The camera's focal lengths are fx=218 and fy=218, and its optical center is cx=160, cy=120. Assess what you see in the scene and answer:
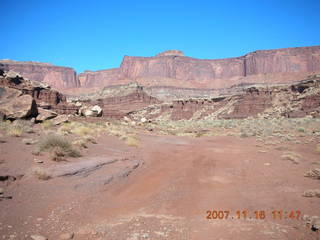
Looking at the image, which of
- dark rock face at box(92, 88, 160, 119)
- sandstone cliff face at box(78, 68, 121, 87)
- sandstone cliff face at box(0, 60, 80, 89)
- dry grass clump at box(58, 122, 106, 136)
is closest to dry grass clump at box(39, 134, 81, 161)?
dry grass clump at box(58, 122, 106, 136)

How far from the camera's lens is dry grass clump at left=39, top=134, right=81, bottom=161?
6.23 metres

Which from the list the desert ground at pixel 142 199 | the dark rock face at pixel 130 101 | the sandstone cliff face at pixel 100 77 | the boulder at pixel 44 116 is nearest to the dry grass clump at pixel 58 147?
the desert ground at pixel 142 199

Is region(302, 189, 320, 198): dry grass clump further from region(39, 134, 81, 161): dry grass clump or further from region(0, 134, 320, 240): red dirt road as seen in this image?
region(39, 134, 81, 161): dry grass clump

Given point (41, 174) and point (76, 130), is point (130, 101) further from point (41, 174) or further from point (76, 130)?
point (41, 174)

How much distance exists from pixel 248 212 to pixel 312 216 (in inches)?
35.6

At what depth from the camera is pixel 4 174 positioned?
438 cm

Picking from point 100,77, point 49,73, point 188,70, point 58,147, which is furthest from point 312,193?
point 49,73

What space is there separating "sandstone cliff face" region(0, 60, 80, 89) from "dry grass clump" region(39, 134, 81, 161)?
154281 millimetres

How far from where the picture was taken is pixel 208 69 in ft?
473

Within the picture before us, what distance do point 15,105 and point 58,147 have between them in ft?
25.3

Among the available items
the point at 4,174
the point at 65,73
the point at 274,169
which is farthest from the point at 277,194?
the point at 65,73

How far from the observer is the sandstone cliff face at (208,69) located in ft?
381

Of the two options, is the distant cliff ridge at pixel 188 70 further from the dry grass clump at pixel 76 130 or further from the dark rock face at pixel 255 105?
the dry grass clump at pixel 76 130

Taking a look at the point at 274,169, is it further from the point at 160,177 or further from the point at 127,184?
the point at 127,184
